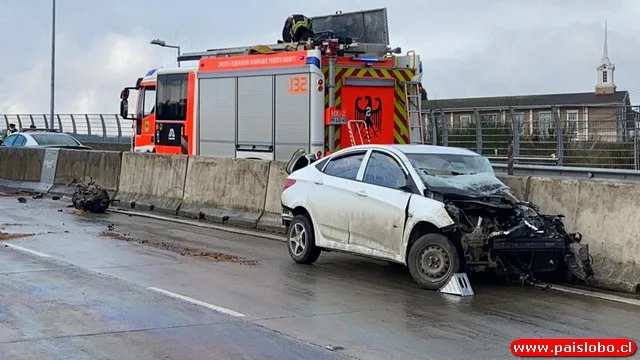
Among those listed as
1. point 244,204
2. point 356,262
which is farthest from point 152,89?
point 356,262

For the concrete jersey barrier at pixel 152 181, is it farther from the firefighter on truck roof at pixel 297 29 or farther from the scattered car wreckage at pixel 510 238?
Result: the scattered car wreckage at pixel 510 238

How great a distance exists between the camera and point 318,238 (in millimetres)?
11117

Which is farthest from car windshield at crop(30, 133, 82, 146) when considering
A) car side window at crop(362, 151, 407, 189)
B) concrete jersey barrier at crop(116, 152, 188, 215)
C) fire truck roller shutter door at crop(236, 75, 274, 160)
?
car side window at crop(362, 151, 407, 189)

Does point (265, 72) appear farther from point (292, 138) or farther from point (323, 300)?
point (323, 300)

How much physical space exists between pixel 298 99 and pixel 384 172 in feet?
22.4

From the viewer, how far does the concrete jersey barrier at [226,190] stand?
52.6ft

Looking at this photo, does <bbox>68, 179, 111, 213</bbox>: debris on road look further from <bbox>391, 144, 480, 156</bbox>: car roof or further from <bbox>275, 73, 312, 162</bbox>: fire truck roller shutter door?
<bbox>391, 144, 480, 156</bbox>: car roof

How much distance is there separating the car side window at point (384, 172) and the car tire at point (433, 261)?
0.85 metres

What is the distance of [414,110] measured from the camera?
18188mm

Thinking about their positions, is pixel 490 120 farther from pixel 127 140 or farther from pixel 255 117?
pixel 127 140

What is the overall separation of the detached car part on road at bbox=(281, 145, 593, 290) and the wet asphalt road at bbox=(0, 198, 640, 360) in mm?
369

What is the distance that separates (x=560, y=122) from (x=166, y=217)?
360 inches

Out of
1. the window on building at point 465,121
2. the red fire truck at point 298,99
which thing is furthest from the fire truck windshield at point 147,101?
the window on building at point 465,121

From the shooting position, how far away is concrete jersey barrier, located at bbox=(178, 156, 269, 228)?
632 inches
